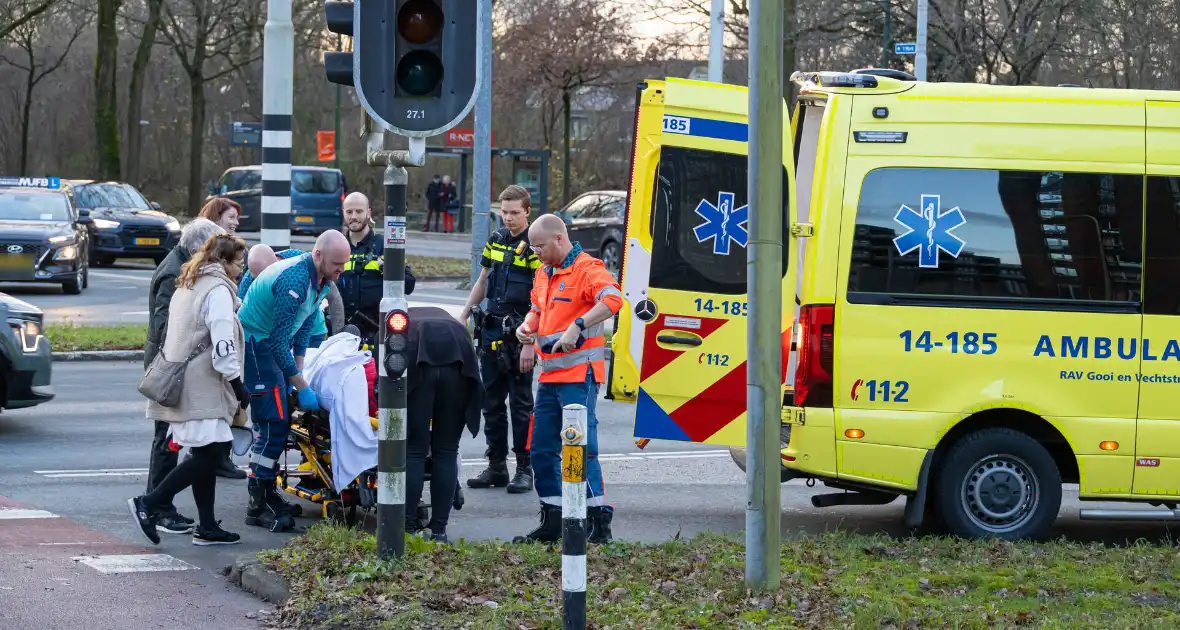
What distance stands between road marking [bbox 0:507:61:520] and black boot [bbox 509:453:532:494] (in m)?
2.85

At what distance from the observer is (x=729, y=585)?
6.44 m

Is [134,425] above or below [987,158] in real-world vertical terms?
below

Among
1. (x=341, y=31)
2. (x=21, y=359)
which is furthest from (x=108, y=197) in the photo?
(x=341, y=31)

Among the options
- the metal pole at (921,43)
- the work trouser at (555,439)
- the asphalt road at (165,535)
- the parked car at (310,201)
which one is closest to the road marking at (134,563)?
the asphalt road at (165,535)

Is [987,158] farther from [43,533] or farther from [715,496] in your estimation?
[43,533]

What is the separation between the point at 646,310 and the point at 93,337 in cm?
1078

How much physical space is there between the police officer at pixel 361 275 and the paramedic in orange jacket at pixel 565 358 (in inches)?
80.2

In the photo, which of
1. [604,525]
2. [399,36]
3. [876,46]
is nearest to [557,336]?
[604,525]

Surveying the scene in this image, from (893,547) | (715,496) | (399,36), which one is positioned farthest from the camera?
(715,496)

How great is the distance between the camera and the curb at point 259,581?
22.0ft

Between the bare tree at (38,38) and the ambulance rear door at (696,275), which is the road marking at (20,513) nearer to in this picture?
the ambulance rear door at (696,275)

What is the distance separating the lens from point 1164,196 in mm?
7812

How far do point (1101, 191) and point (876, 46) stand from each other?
23.7 metres

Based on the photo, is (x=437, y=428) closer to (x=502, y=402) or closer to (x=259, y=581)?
(x=259, y=581)
